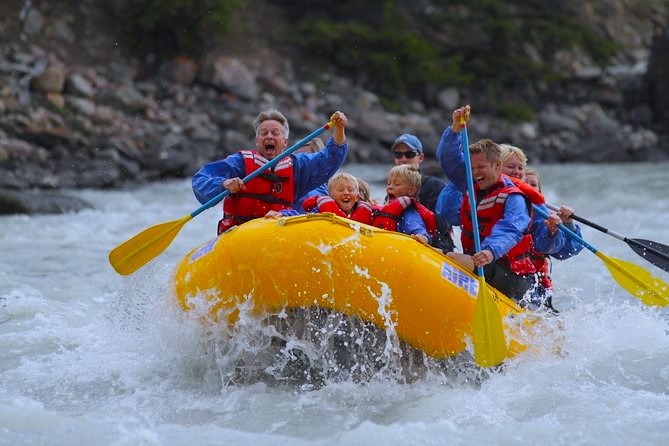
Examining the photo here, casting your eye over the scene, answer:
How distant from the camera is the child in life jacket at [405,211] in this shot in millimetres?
4684

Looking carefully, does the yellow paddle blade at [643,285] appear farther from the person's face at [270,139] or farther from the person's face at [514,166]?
the person's face at [270,139]

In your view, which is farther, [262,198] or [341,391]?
[262,198]

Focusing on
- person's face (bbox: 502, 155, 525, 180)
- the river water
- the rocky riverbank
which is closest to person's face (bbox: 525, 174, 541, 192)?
person's face (bbox: 502, 155, 525, 180)

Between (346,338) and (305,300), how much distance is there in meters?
0.29

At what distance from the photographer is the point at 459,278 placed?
4.20m

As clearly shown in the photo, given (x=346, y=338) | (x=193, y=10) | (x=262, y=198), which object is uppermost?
(x=193, y=10)

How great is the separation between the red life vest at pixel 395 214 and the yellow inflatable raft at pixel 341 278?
507 mm

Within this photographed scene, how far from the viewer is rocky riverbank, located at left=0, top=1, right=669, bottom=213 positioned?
12.6m

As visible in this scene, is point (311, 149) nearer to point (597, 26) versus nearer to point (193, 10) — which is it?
point (193, 10)

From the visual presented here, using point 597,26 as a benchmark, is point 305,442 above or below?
below

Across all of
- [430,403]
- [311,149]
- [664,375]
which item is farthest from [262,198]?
[664,375]

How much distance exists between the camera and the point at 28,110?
13.0 meters

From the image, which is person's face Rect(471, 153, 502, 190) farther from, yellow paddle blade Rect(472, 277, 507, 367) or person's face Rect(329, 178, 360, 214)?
yellow paddle blade Rect(472, 277, 507, 367)

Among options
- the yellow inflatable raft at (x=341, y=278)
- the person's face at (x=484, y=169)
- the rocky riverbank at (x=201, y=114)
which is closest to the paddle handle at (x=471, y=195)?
the person's face at (x=484, y=169)
